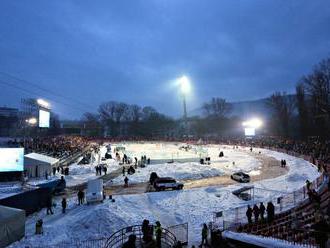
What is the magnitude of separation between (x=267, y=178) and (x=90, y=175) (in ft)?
71.9

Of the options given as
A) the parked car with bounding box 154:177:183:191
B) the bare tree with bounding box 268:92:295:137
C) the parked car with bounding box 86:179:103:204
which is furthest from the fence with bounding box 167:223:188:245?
the bare tree with bounding box 268:92:295:137

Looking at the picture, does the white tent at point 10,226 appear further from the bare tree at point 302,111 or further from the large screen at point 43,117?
the bare tree at point 302,111

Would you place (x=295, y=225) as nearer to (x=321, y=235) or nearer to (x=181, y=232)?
(x=321, y=235)

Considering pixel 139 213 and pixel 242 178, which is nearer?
pixel 139 213

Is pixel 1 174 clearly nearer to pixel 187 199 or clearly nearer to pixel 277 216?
pixel 187 199

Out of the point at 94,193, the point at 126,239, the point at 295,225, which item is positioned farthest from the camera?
the point at 94,193

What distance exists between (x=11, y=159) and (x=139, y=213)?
17803mm

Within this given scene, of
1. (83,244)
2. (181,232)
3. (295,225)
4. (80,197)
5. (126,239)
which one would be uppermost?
(80,197)

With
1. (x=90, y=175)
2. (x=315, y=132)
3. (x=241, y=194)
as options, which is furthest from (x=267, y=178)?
(x=315, y=132)

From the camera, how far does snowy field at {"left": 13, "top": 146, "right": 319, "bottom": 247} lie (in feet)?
72.9

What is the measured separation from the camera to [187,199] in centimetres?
3088

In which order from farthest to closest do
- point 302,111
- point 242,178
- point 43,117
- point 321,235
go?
point 302,111 < point 43,117 < point 242,178 < point 321,235

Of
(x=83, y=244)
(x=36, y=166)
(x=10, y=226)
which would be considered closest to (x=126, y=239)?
(x=83, y=244)

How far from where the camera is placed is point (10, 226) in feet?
69.6
